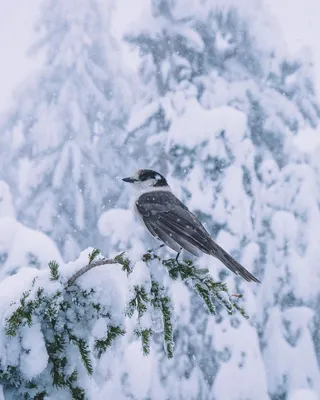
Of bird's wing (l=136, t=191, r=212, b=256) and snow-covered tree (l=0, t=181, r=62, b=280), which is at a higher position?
bird's wing (l=136, t=191, r=212, b=256)

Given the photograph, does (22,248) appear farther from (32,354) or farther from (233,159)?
(233,159)

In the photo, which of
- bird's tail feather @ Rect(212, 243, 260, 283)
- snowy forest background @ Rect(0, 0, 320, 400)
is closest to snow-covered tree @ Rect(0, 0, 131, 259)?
snowy forest background @ Rect(0, 0, 320, 400)

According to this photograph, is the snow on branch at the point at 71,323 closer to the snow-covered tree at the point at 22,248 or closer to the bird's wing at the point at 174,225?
the bird's wing at the point at 174,225

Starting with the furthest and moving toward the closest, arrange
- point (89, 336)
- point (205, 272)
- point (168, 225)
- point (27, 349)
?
point (168, 225)
point (205, 272)
point (89, 336)
point (27, 349)

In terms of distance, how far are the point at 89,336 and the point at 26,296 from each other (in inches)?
12.6

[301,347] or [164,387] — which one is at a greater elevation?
[301,347]

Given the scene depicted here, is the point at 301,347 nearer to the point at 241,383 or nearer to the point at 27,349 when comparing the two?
the point at 241,383

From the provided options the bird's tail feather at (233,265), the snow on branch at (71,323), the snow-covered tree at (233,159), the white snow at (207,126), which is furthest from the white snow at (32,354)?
the white snow at (207,126)

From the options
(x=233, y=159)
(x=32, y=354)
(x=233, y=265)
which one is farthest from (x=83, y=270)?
(x=233, y=159)

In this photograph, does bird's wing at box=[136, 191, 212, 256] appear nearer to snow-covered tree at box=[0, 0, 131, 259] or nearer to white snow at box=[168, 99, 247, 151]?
white snow at box=[168, 99, 247, 151]

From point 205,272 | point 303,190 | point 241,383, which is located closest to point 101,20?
point 303,190

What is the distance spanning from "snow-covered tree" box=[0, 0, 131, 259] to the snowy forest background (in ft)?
0.14

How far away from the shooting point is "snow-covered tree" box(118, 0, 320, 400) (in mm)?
9648

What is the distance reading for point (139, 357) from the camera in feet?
28.6
